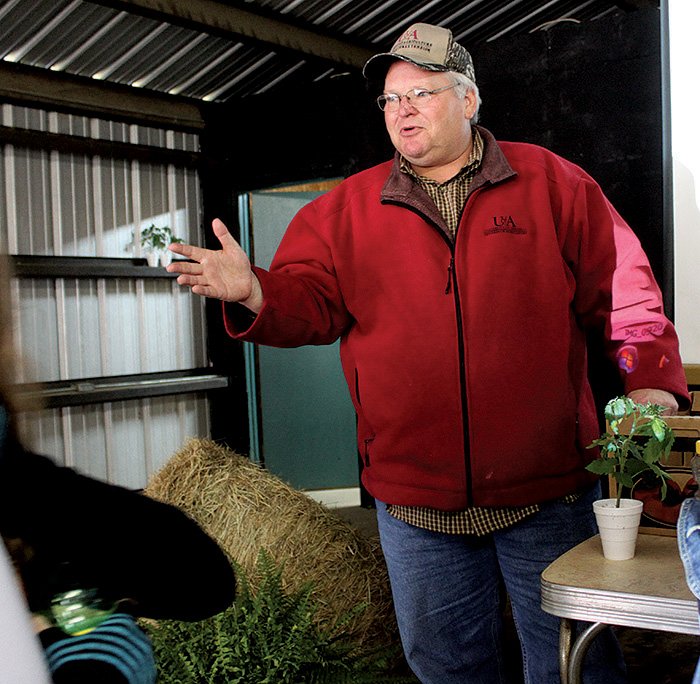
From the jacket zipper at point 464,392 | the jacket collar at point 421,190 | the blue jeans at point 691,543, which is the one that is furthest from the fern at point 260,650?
the blue jeans at point 691,543

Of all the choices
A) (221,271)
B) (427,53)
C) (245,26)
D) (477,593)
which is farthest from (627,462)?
(245,26)

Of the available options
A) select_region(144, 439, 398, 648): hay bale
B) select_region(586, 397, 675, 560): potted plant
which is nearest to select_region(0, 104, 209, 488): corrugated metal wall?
select_region(144, 439, 398, 648): hay bale

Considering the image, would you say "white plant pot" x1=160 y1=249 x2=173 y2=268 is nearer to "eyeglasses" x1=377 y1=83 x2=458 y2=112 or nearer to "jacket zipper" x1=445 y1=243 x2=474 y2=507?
"eyeglasses" x1=377 y1=83 x2=458 y2=112

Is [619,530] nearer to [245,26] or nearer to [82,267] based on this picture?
[245,26]

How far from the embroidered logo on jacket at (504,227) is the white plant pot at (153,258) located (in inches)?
181

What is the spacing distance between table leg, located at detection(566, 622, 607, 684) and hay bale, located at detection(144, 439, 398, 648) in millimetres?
1488

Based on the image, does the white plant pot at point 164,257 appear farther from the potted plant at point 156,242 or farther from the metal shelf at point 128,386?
the metal shelf at point 128,386

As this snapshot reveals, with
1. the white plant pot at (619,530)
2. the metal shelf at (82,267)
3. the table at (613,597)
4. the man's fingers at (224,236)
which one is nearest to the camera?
the table at (613,597)

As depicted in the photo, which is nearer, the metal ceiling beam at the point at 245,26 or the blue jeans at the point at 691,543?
the blue jeans at the point at 691,543

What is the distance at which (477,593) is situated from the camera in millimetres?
2227

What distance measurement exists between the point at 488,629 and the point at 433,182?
1093 mm

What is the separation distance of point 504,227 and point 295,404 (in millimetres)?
4692

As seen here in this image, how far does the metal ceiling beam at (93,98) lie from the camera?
5.69 metres

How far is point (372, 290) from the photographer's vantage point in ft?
7.36
